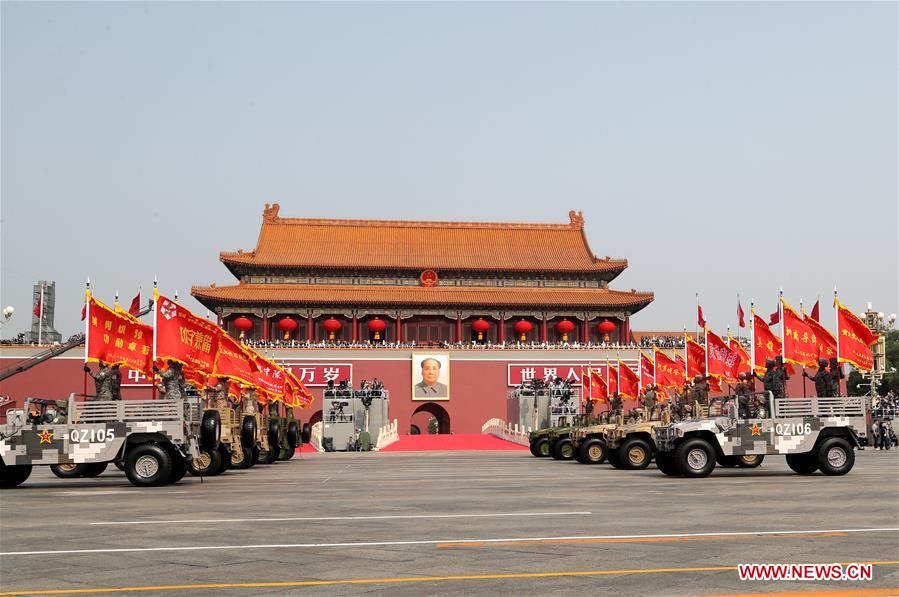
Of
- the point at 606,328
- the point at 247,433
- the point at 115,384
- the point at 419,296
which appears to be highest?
the point at 419,296

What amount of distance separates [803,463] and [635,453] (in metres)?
4.08

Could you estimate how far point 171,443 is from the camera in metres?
18.2

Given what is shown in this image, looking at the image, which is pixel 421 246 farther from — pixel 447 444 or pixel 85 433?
pixel 85 433

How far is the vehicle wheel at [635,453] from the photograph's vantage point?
22906 millimetres

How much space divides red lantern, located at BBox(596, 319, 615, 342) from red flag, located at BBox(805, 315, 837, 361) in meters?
37.9

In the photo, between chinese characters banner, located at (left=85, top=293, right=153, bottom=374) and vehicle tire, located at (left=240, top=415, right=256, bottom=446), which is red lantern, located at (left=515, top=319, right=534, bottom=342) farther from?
chinese characters banner, located at (left=85, top=293, right=153, bottom=374)

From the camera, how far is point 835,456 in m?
19.5

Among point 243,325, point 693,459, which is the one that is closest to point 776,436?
point 693,459

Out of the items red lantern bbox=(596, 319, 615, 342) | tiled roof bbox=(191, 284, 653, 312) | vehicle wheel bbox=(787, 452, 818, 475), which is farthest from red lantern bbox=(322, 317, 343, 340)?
vehicle wheel bbox=(787, 452, 818, 475)

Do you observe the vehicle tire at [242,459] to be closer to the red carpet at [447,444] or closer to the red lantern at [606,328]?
the red carpet at [447,444]

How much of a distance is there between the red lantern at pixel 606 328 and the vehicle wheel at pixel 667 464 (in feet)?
145

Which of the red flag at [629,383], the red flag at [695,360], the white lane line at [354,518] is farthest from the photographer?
the red flag at [629,383]

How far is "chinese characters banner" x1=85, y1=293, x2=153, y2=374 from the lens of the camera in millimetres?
20484

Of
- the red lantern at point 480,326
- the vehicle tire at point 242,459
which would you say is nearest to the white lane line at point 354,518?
the vehicle tire at point 242,459
